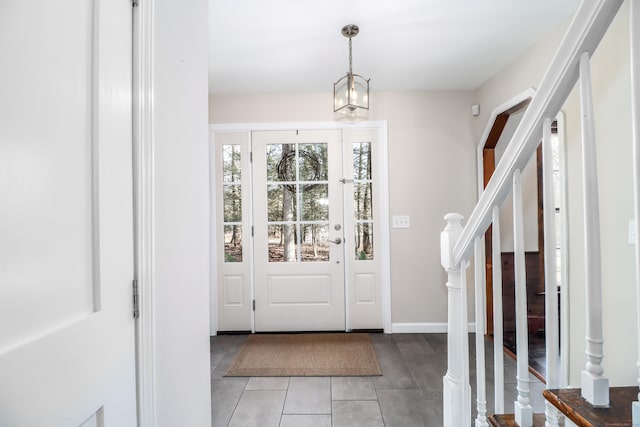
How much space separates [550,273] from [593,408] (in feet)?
0.98

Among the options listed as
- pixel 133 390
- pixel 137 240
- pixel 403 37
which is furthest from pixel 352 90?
pixel 133 390

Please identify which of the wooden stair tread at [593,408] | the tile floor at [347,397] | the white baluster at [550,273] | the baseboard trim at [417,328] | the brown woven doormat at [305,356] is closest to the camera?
the wooden stair tread at [593,408]

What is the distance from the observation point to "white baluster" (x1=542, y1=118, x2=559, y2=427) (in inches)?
31.1

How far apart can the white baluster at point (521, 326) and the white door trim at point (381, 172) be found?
7.27ft

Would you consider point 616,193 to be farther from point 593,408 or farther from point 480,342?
point 593,408

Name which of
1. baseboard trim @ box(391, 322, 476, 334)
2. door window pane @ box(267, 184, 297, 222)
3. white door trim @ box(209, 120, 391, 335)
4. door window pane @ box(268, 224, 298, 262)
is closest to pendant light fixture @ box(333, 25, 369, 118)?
white door trim @ box(209, 120, 391, 335)

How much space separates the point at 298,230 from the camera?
3.21 metres

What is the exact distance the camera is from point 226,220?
10.6 feet

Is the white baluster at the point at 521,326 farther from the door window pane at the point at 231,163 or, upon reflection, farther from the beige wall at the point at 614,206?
the door window pane at the point at 231,163

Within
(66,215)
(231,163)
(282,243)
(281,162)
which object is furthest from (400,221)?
(66,215)

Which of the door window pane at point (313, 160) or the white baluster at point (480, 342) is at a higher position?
the door window pane at point (313, 160)

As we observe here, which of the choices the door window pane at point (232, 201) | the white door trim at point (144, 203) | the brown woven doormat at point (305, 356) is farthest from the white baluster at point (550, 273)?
the door window pane at point (232, 201)

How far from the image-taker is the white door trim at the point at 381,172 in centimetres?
313

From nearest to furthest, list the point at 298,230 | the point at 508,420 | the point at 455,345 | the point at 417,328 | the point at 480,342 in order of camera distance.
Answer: the point at 508,420
the point at 480,342
the point at 455,345
the point at 417,328
the point at 298,230
